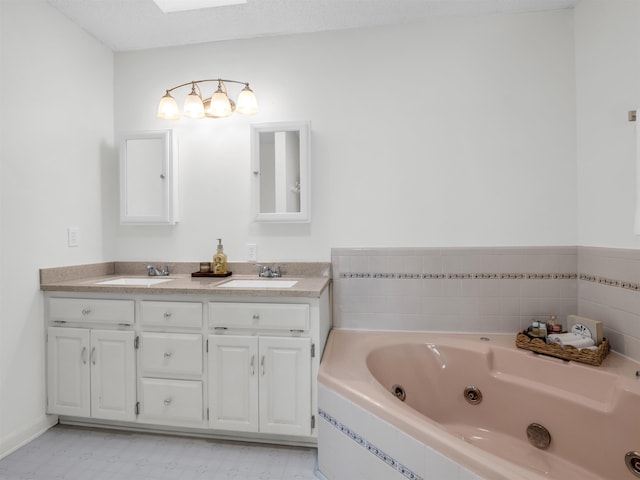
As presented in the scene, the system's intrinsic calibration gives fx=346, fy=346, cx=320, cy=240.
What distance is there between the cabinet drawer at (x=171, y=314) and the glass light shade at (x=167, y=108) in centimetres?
122

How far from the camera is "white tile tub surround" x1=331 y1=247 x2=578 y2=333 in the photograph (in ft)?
6.75

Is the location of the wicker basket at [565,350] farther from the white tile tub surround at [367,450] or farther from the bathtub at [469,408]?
the white tile tub surround at [367,450]

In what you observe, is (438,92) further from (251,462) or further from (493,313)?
(251,462)

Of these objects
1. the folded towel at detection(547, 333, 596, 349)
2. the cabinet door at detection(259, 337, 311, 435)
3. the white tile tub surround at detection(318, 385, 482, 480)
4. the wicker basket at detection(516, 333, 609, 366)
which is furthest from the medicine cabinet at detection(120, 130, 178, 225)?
the folded towel at detection(547, 333, 596, 349)

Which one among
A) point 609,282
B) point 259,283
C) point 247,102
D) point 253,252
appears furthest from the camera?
point 253,252

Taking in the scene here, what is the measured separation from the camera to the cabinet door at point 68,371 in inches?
75.3

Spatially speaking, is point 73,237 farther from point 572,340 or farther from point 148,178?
point 572,340

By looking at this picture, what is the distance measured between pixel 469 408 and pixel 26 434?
2.35 meters

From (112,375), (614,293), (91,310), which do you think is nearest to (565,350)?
(614,293)

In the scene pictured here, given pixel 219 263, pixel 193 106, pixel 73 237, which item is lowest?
pixel 219 263

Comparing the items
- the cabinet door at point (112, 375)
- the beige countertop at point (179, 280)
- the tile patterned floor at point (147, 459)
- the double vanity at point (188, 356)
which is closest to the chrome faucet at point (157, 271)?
the beige countertop at point (179, 280)

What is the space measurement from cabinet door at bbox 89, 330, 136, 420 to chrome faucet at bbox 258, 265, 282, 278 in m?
0.80

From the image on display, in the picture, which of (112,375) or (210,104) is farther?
(210,104)

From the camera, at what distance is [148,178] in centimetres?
235
